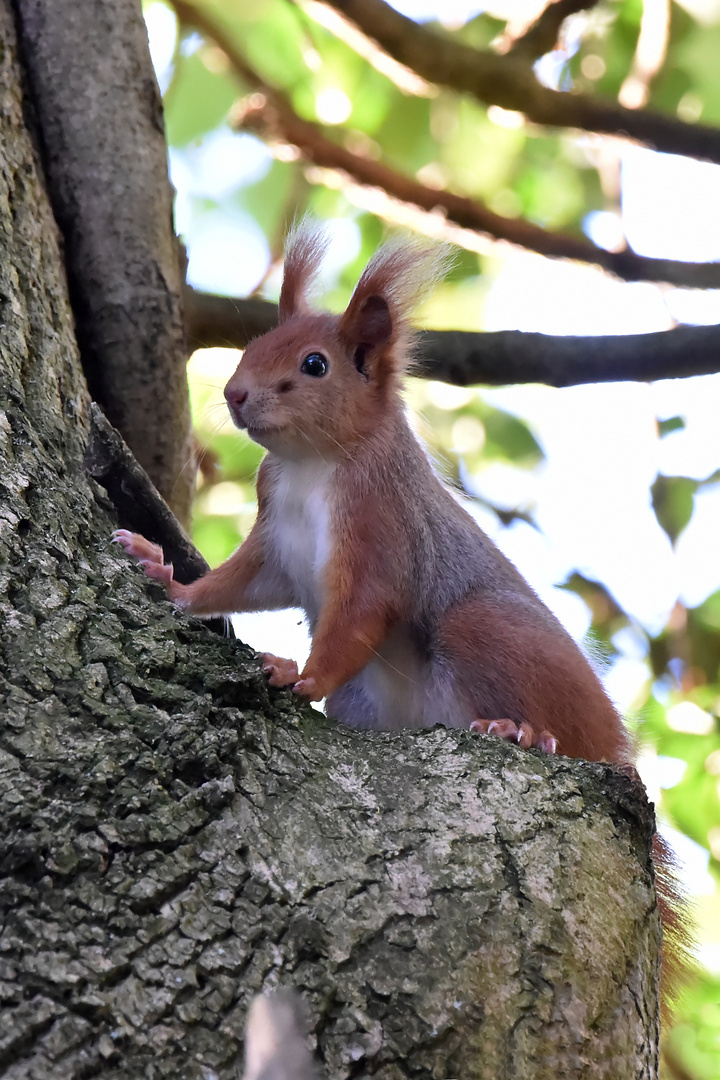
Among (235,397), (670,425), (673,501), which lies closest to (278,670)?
(235,397)

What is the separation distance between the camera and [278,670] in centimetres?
182

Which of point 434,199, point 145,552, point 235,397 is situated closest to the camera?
point 145,552

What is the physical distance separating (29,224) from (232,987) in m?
1.76

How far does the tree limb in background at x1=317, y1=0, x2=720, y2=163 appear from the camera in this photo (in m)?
3.10

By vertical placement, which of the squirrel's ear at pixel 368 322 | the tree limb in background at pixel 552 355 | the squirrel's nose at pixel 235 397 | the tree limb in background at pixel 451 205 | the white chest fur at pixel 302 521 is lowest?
the white chest fur at pixel 302 521

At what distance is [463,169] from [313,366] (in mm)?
1817

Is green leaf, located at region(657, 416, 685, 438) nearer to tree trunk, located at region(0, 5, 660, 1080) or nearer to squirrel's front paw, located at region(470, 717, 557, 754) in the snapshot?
squirrel's front paw, located at region(470, 717, 557, 754)

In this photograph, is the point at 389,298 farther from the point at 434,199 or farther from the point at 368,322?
the point at 434,199

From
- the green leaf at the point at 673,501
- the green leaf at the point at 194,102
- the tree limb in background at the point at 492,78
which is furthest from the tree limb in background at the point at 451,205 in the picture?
the green leaf at the point at 673,501

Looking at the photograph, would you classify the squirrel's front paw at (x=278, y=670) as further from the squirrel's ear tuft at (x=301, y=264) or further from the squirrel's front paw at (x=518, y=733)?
the squirrel's ear tuft at (x=301, y=264)

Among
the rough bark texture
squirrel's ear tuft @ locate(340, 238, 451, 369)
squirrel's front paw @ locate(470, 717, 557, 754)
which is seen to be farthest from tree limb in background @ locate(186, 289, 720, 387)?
squirrel's front paw @ locate(470, 717, 557, 754)

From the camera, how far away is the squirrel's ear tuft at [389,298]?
280 centimetres

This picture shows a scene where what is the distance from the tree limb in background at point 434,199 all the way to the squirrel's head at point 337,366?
1.66 ft

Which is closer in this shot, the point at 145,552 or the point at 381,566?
the point at 145,552
